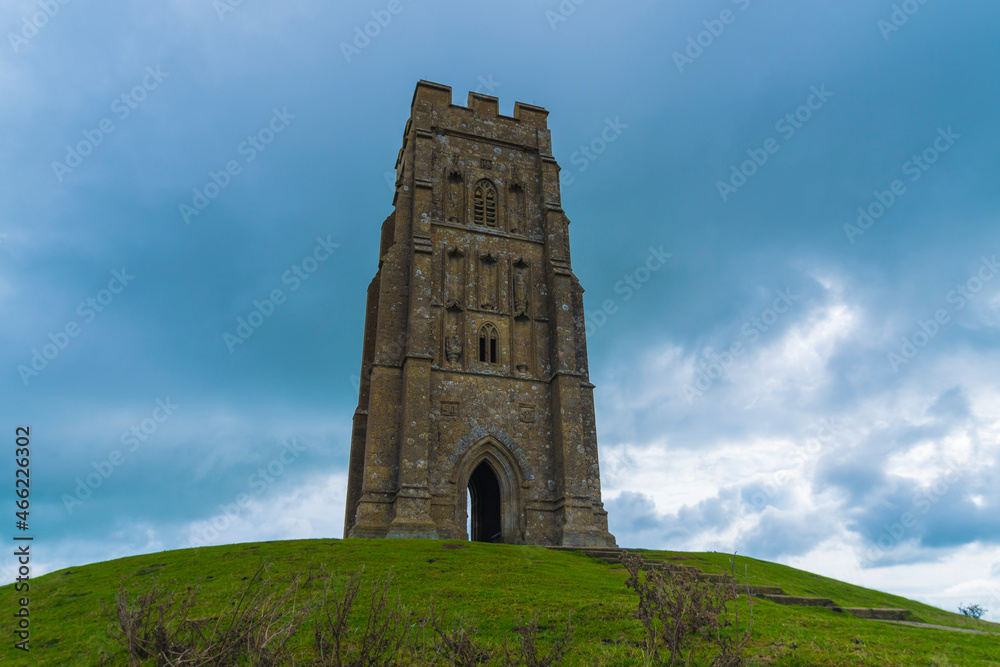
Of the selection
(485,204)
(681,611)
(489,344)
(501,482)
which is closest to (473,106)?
(485,204)

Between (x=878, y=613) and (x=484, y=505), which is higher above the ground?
(x=484, y=505)

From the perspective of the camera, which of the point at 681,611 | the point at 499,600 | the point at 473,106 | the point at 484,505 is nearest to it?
the point at 681,611

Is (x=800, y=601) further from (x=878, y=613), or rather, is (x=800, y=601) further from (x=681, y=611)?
(x=681, y=611)

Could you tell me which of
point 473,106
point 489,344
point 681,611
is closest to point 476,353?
point 489,344

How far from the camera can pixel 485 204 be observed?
31.2 metres

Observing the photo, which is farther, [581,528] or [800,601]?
[581,528]

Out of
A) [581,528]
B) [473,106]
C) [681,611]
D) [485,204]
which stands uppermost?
[473,106]

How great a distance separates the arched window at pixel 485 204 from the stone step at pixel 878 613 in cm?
2183

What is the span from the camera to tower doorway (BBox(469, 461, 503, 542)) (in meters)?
29.4

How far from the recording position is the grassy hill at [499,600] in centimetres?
995

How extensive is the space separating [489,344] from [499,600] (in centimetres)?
1639

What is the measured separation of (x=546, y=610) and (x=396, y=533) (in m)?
11.5

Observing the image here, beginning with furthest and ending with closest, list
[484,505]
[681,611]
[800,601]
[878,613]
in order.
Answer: [484,505] < [800,601] < [878,613] < [681,611]

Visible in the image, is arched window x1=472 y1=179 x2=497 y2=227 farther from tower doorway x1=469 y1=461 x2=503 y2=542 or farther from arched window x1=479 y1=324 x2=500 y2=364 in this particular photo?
tower doorway x1=469 y1=461 x2=503 y2=542
